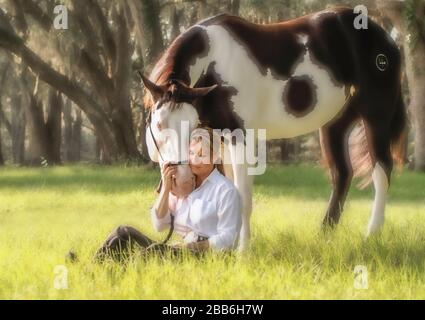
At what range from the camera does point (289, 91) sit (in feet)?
13.9

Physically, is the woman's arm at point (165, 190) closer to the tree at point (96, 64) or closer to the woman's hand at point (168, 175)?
the woman's hand at point (168, 175)

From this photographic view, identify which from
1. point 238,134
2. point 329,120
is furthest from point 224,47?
point 329,120

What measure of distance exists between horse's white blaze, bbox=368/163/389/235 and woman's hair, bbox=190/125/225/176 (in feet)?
4.50

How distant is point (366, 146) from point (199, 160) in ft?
5.90

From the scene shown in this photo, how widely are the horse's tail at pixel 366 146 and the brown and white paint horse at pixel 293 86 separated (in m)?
0.01

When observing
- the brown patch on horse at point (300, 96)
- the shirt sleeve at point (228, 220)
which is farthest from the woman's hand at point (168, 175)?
the brown patch on horse at point (300, 96)

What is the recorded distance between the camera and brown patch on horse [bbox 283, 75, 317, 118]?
13.9 ft

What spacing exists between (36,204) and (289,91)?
3.94 metres

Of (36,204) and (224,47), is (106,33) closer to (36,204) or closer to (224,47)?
(36,204)

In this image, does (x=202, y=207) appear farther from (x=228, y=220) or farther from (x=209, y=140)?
(x=209, y=140)

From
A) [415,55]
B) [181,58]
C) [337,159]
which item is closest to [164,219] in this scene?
[181,58]

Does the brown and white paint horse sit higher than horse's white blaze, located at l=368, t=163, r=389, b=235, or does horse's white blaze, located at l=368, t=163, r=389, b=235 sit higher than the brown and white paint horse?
the brown and white paint horse

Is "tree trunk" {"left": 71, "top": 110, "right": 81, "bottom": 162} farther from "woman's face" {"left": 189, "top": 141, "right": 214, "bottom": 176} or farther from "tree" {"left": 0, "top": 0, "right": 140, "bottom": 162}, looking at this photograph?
"woman's face" {"left": 189, "top": 141, "right": 214, "bottom": 176}

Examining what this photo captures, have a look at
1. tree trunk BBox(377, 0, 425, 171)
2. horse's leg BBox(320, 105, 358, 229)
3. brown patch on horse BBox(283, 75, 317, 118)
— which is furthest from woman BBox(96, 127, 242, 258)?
tree trunk BBox(377, 0, 425, 171)
